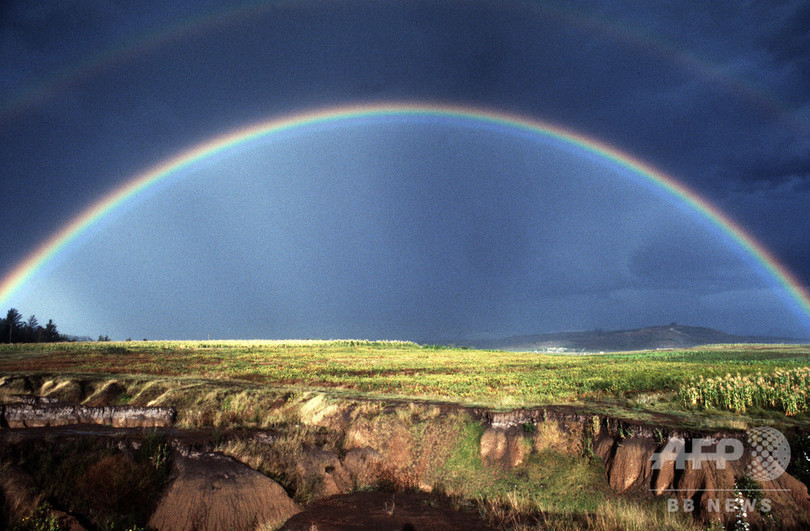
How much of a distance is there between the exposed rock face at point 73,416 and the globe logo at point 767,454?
79.9 ft

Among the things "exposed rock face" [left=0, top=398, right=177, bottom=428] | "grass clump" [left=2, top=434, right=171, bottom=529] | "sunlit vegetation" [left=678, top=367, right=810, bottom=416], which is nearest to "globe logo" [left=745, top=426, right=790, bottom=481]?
"sunlit vegetation" [left=678, top=367, right=810, bottom=416]

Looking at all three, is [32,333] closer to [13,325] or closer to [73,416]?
[13,325]

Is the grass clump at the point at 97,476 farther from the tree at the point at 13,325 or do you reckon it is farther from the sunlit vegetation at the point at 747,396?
the tree at the point at 13,325

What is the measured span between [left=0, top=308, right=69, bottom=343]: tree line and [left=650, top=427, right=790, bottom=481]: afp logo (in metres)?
158

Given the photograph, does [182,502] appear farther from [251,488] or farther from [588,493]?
[588,493]

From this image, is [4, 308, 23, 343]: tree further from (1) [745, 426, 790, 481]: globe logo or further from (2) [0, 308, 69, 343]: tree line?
(1) [745, 426, 790, 481]: globe logo

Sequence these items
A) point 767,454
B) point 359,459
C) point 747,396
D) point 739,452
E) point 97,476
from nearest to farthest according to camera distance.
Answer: point 97,476 < point 767,454 < point 739,452 < point 359,459 < point 747,396

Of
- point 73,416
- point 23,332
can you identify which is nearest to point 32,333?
point 23,332

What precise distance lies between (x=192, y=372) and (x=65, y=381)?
1032cm

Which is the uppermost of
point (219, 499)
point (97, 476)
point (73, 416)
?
point (73, 416)

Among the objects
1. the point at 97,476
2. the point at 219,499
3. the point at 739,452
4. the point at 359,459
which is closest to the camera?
the point at 219,499

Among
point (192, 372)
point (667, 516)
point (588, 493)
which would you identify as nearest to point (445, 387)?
point (588, 493)

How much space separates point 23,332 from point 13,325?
3.50 m

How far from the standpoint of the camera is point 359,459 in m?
18.1
